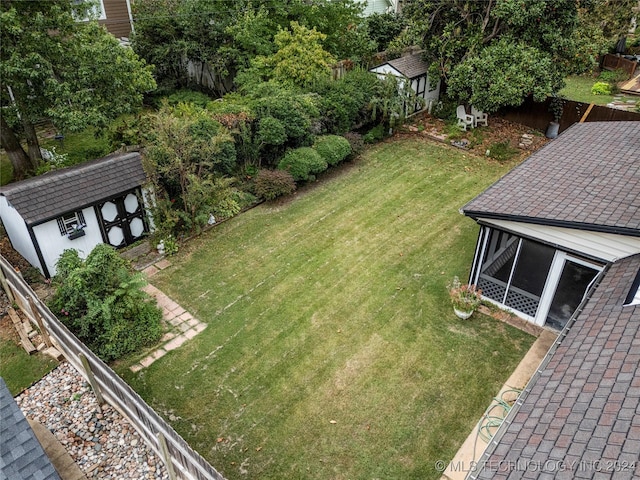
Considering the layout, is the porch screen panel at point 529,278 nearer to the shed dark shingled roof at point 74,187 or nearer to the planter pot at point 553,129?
the planter pot at point 553,129

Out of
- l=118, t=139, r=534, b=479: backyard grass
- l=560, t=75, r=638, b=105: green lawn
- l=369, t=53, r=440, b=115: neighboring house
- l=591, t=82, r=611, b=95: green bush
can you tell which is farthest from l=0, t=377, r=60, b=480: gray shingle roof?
l=591, t=82, r=611, b=95: green bush

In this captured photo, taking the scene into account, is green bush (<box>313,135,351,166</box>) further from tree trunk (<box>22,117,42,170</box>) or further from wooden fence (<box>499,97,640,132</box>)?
tree trunk (<box>22,117,42,170</box>)

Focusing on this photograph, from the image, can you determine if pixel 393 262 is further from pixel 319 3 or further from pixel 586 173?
pixel 319 3

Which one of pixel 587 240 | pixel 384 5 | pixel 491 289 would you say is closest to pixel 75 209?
pixel 491 289

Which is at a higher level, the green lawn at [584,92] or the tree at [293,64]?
the tree at [293,64]

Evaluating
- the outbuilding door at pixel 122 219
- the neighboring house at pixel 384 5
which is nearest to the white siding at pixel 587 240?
the outbuilding door at pixel 122 219

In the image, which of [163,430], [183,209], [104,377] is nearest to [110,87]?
[183,209]
